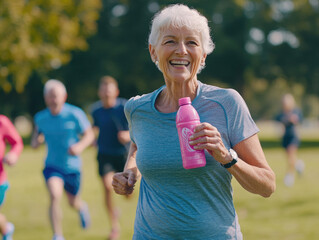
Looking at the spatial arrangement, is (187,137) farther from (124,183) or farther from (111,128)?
(111,128)

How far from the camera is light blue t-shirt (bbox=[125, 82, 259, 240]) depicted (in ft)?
8.55

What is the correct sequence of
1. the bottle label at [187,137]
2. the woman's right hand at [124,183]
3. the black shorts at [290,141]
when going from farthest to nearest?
the black shorts at [290,141] < the woman's right hand at [124,183] < the bottle label at [187,137]

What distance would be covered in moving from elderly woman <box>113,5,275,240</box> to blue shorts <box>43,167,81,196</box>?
4506mm

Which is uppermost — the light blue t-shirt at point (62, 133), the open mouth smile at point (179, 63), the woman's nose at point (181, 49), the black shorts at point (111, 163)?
the light blue t-shirt at point (62, 133)

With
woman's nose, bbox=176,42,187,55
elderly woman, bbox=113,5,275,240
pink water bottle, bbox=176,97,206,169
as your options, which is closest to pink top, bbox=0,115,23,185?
elderly woman, bbox=113,5,275,240

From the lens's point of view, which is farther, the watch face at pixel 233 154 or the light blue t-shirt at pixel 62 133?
the light blue t-shirt at pixel 62 133

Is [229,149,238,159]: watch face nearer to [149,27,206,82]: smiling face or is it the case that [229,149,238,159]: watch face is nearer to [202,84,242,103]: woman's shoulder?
[202,84,242,103]: woman's shoulder

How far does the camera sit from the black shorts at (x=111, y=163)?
7895mm

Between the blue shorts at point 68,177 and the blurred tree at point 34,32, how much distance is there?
16.9 metres

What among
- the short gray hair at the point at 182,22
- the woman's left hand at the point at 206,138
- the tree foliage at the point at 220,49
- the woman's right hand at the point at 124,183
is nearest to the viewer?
the woman's left hand at the point at 206,138

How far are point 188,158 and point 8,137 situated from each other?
3.85m

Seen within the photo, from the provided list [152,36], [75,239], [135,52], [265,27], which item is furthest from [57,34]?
[152,36]

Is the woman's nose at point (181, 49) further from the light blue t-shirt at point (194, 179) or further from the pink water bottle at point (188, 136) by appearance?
the pink water bottle at point (188, 136)

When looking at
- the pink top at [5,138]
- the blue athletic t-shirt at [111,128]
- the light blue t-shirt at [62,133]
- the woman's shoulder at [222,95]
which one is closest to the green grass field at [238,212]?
the light blue t-shirt at [62,133]
